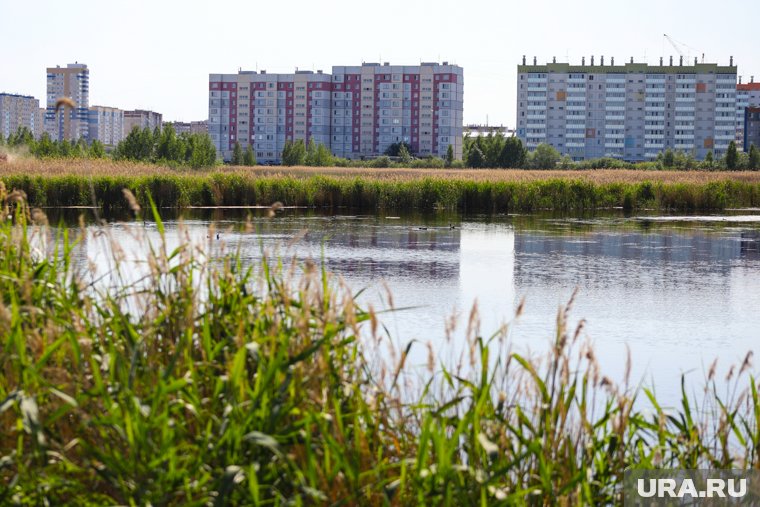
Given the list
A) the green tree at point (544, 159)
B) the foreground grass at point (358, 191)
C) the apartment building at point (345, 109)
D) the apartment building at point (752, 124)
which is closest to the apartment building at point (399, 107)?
the apartment building at point (345, 109)

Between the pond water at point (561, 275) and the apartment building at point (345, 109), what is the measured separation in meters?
129

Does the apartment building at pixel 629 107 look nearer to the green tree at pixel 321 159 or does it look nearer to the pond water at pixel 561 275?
the green tree at pixel 321 159

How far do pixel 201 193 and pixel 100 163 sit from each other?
707 centimetres

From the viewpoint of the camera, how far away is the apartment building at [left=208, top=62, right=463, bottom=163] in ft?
502

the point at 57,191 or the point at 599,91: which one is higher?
the point at 599,91

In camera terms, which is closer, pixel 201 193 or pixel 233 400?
pixel 233 400

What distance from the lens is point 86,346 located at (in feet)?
12.5

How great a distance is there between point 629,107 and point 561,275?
154997 mm

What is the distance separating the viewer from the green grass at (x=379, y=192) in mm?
27812

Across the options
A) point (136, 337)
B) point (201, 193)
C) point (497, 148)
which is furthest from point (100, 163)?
point (497, 148)

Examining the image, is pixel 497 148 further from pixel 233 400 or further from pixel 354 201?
pixel 233 400

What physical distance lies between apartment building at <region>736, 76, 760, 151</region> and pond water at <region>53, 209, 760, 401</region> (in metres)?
155

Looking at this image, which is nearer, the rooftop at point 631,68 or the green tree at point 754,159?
the green tree at point 754,159

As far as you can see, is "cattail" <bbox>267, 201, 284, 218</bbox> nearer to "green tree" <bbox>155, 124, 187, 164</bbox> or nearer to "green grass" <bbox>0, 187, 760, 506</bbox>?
"green grass" <bbox>0, 187, 760, 506</bbox>
